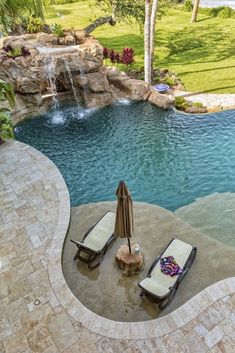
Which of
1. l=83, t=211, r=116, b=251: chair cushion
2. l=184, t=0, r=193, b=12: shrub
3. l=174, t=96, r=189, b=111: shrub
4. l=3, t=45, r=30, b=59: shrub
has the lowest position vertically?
l=83, t=211, r=116, b=251: chair cushion

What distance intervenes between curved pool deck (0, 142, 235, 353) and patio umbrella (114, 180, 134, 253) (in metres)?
2.44

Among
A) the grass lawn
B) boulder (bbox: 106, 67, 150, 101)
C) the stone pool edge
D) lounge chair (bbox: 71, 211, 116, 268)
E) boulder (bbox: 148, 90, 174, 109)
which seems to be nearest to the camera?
the stone pool edge

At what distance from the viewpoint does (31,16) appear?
24703 mm

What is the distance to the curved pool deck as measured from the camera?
7582 mm

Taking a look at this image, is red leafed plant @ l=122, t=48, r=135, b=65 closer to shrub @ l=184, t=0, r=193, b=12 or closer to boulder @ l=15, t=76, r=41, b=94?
boulder @ l=15, t=76, r=41, b=94

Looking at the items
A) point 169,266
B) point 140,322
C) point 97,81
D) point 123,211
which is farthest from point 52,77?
point 140,322

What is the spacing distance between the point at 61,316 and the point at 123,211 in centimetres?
339

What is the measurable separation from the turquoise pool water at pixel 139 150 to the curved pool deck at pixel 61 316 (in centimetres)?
299

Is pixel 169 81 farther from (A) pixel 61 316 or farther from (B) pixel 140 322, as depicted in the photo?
(A) pixel 61 316

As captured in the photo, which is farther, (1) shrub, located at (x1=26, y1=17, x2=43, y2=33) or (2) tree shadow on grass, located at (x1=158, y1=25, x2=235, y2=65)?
(2) tree shadow on grass, located at (x1=158, y1=25, x2=235, y2=65)

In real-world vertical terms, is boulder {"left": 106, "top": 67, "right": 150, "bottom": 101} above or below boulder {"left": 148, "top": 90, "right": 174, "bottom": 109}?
above

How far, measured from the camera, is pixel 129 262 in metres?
9.42

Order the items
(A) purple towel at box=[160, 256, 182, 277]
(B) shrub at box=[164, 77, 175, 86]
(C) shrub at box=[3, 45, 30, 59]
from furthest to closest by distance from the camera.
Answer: (B) shrub at box=[164, 77, 175, 86] → (C) shrub at box=[3, 45, 30, 59] → (A) purple towel at box=[160, 256, 182, 277]

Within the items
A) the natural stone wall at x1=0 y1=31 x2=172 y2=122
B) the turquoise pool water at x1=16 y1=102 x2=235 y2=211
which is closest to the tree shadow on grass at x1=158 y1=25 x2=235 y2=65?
the natural stone wall at x1=0 y1=31 x2=172 y2=122
